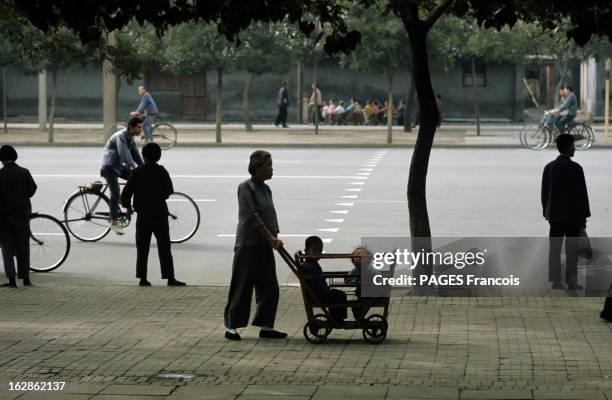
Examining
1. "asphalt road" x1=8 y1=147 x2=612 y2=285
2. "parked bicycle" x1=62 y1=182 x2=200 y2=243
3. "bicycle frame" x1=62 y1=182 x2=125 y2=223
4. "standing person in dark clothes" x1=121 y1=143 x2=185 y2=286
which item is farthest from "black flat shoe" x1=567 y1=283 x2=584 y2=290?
"bicycle frame" x1=62 y1=182 x2=125 y2=223

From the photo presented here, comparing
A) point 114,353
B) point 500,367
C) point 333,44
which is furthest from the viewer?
point 333,44

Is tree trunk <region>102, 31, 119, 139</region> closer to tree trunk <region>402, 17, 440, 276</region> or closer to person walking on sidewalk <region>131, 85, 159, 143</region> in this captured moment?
person walking on sidewalk <region>131, 85, 159, 143</region>

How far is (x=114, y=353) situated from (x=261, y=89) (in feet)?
163

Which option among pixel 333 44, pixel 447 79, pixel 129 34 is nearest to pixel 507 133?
pixel 447 79

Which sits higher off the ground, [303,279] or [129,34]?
[129,34]

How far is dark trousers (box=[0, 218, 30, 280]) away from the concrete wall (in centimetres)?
4498

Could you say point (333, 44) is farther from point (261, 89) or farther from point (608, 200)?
point (261, 89)

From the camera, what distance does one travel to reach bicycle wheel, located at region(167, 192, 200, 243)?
17.6 m

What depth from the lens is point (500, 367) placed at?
362 inches

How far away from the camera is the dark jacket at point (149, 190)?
13.9 metres

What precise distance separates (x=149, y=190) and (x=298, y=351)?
4.36m

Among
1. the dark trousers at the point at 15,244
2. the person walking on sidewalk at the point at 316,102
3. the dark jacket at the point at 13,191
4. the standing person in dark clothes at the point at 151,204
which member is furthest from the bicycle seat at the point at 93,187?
the person walking on sidewalk at the point at 316,102

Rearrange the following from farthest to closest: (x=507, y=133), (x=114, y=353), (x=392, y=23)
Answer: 1. (x=507, y=133)
2. (x=392, y=23)
3. (x=114, y=353)

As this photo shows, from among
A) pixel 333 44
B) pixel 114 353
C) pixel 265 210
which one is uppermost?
pixel 333 44
